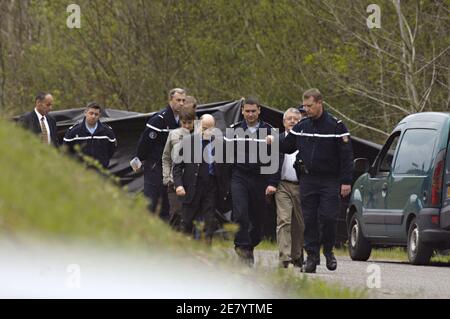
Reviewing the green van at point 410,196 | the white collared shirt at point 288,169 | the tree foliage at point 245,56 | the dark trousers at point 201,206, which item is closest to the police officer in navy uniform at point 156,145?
the white collared shirt at point 288,169

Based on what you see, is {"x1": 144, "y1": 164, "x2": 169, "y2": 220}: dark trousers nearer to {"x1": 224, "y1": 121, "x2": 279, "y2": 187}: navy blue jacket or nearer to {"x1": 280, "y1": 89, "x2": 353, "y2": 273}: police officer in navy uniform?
{"x1": 224, "y1": 121, "x2": 279, "y2": 187}: navy blue jacket

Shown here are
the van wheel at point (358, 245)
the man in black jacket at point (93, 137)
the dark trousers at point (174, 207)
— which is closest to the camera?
the dark trousers at point (174, 207)

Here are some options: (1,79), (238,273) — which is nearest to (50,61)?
(1,79)

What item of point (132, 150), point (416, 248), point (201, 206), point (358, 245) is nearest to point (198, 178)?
point (201, 206)

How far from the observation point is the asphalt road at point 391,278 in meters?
12.7

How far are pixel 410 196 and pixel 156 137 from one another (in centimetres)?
352

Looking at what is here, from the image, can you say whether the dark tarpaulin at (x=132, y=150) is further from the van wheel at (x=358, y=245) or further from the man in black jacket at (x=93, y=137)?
the man in black jacket at (x=93, y=137)

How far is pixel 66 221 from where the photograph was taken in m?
7.40

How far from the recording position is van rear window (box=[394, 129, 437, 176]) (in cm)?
1884

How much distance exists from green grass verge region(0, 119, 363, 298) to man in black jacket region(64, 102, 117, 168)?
844 cm

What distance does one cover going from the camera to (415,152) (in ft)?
63.3

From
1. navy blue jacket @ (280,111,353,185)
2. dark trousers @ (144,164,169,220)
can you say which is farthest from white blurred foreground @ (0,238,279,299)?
dark trousers @ (144,164,169,220)

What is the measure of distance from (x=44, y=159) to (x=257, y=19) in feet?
87.1
